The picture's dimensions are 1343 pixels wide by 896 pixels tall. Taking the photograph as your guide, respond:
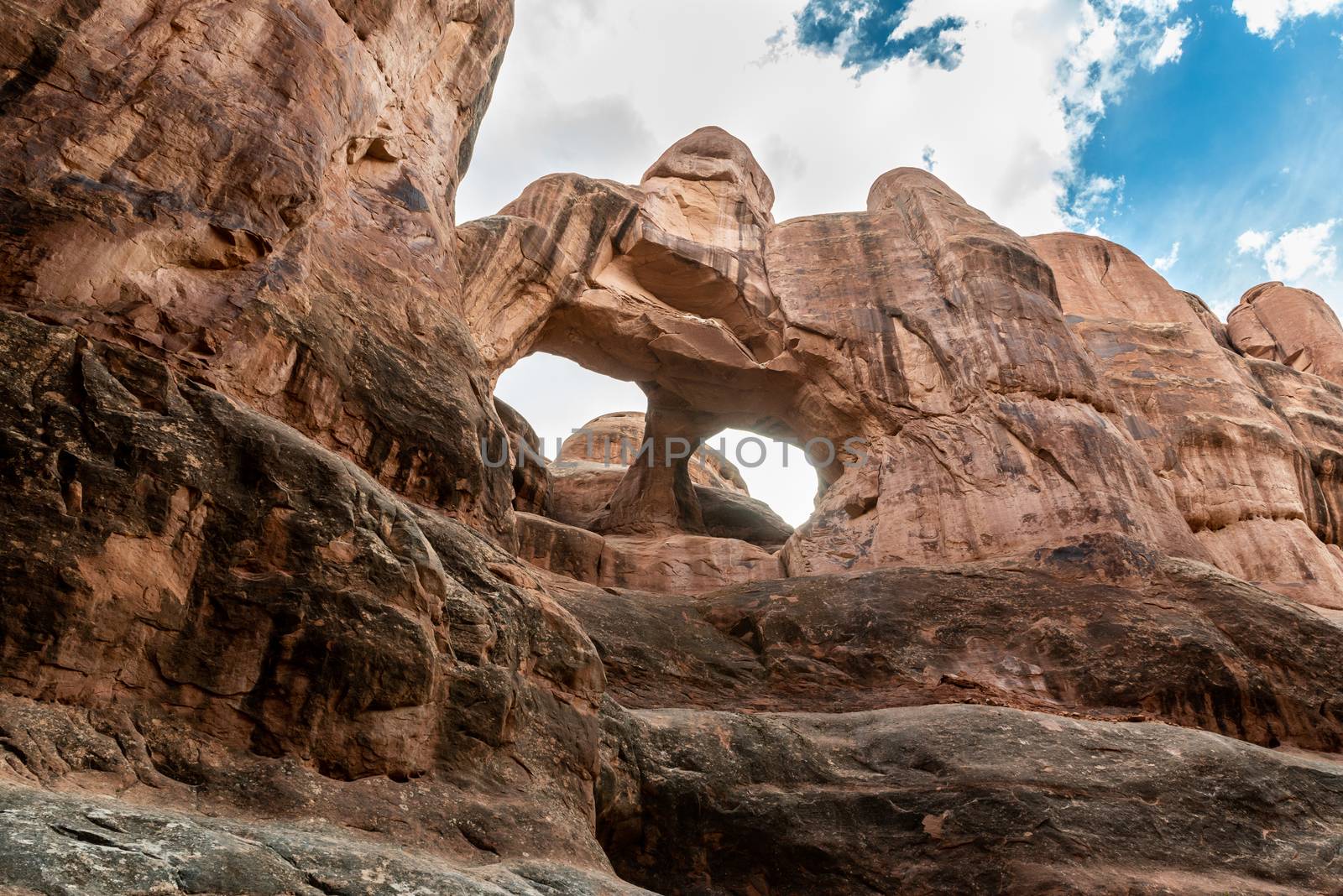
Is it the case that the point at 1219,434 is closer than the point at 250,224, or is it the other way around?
the point at 250,224

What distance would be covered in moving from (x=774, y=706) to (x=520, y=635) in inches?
184

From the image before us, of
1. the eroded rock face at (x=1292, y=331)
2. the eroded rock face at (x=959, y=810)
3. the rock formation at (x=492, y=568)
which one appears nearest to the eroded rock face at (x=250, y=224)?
the rock formation at (x=492, y=568)

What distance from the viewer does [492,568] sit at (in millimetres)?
9609

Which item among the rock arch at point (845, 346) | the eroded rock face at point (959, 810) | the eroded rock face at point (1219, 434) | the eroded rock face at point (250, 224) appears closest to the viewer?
the eroded rock face at point (250, 224)

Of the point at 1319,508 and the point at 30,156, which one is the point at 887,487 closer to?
the point at 1319,508

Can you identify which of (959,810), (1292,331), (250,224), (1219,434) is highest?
(1292,331)

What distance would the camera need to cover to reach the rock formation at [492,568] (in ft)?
20.5

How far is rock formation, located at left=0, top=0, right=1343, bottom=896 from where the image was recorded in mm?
6258

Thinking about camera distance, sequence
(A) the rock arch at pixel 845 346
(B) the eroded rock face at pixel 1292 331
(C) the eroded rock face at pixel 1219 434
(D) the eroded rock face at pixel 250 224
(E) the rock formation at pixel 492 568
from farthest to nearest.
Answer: (B) the eroded rock face at pixel 1292 331, (C) the eroded rock face at pixel 1219 434, (A) the rock arch at pixel 845 346, (D) the eroded rock face at pixel 250 224, (E) the rock formation at pixel 492 568

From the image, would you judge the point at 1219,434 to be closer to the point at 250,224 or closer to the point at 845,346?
the point at 845,346

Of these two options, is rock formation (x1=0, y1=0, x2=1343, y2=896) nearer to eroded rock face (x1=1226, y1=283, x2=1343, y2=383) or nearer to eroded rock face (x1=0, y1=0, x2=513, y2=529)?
eroded rock face (x1=0, y1=0, x2=513, y2=529)

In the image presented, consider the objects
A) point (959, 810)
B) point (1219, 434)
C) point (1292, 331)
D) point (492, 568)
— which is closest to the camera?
point (959, 810)

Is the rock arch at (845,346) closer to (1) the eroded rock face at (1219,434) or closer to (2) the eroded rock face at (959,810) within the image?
(1) the eroded rock face at (1219,434)

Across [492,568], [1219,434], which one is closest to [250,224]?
[492,568]
